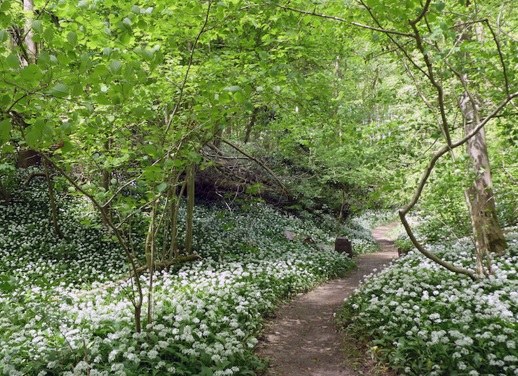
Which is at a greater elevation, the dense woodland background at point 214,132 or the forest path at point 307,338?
the dense woodland background at point 214,132

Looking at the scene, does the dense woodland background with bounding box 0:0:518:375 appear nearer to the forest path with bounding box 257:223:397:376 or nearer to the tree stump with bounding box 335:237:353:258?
the forest path with bounding box 257:223:397:376

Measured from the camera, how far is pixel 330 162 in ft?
57.8

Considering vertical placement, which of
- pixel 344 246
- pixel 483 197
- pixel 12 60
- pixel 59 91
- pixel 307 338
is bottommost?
pixel 307 338

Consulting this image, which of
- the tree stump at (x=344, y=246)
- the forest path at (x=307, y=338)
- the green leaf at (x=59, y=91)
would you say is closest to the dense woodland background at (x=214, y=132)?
the green leaf at (x=59, y=91)

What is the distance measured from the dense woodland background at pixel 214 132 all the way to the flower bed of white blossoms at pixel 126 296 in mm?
74

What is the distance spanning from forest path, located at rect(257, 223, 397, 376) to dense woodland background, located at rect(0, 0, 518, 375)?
1.82ft

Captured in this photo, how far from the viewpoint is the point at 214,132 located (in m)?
6.25

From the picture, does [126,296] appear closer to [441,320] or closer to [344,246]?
[441,320]

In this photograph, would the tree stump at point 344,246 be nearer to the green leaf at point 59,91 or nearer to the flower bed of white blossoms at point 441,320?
the flower bed of white blossoms at point 441,320

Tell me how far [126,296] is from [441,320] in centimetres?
491

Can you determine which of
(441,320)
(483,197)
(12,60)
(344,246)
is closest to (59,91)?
(12,60)

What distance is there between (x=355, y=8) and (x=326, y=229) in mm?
17285

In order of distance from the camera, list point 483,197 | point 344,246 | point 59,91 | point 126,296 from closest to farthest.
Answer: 1. point 59,91
2. point 126,296
3. point 483,197
4. point 344,246

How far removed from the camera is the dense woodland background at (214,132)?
404cm
